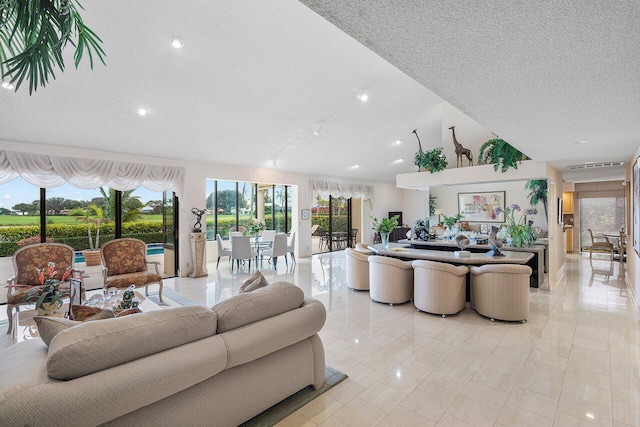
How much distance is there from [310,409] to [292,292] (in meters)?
0.81

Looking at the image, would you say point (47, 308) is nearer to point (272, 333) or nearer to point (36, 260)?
point (36, 260)

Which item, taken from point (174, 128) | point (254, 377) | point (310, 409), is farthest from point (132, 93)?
point (310, 409)

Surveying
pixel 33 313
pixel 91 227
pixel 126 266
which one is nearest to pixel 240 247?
pixel 126 266

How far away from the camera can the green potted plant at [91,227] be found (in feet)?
22.6

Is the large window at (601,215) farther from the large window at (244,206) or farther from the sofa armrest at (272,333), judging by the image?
the sofa armrest at (272,333)

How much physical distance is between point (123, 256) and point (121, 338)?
13.2ft

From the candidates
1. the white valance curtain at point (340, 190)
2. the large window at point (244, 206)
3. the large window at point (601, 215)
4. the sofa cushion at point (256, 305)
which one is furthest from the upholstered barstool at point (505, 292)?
the large window at point (601, 215)

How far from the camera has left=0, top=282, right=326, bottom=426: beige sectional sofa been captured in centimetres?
128

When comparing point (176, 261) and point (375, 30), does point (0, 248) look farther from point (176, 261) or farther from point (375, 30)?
point (375, 30)

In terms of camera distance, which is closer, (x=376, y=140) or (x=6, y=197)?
(x=6, y=197)

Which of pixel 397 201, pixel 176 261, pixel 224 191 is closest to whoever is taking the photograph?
pixel 176 261

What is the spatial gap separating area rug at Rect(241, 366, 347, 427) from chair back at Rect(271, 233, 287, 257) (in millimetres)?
5078

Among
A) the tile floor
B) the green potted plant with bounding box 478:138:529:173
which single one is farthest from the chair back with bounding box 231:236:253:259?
the green potted plant with bounding box 478:138:529:173

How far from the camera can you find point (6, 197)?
5.21m
